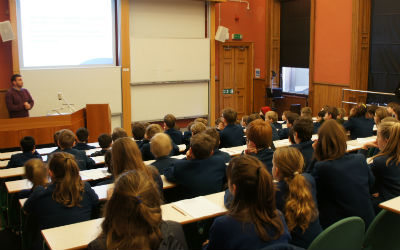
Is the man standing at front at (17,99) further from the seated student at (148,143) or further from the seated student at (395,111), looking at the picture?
the seated student at (395,111)

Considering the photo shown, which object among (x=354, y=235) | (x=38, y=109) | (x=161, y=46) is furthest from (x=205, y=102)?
(x=354, y=235)

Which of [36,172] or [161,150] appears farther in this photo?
[161,150]

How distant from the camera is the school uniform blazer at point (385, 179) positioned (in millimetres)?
3264

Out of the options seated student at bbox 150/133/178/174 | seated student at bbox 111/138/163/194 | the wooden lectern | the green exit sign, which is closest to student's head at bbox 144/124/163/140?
seated student at bbox 150/133/178/174

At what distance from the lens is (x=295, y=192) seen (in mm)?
2545

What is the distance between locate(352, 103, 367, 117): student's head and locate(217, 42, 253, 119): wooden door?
582cm

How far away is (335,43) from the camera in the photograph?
9.91 meters

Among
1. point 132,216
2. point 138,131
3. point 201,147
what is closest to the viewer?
point 132,216

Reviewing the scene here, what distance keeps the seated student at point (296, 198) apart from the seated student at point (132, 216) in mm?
963

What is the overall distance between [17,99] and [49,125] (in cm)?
115

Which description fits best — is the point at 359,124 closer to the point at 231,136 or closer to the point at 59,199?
the point at 231,136

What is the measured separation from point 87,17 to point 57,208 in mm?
6592

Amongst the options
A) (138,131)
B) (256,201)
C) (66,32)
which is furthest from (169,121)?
(66,32)

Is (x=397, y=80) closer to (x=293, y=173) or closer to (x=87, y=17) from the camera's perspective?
(x=87, y=17)
